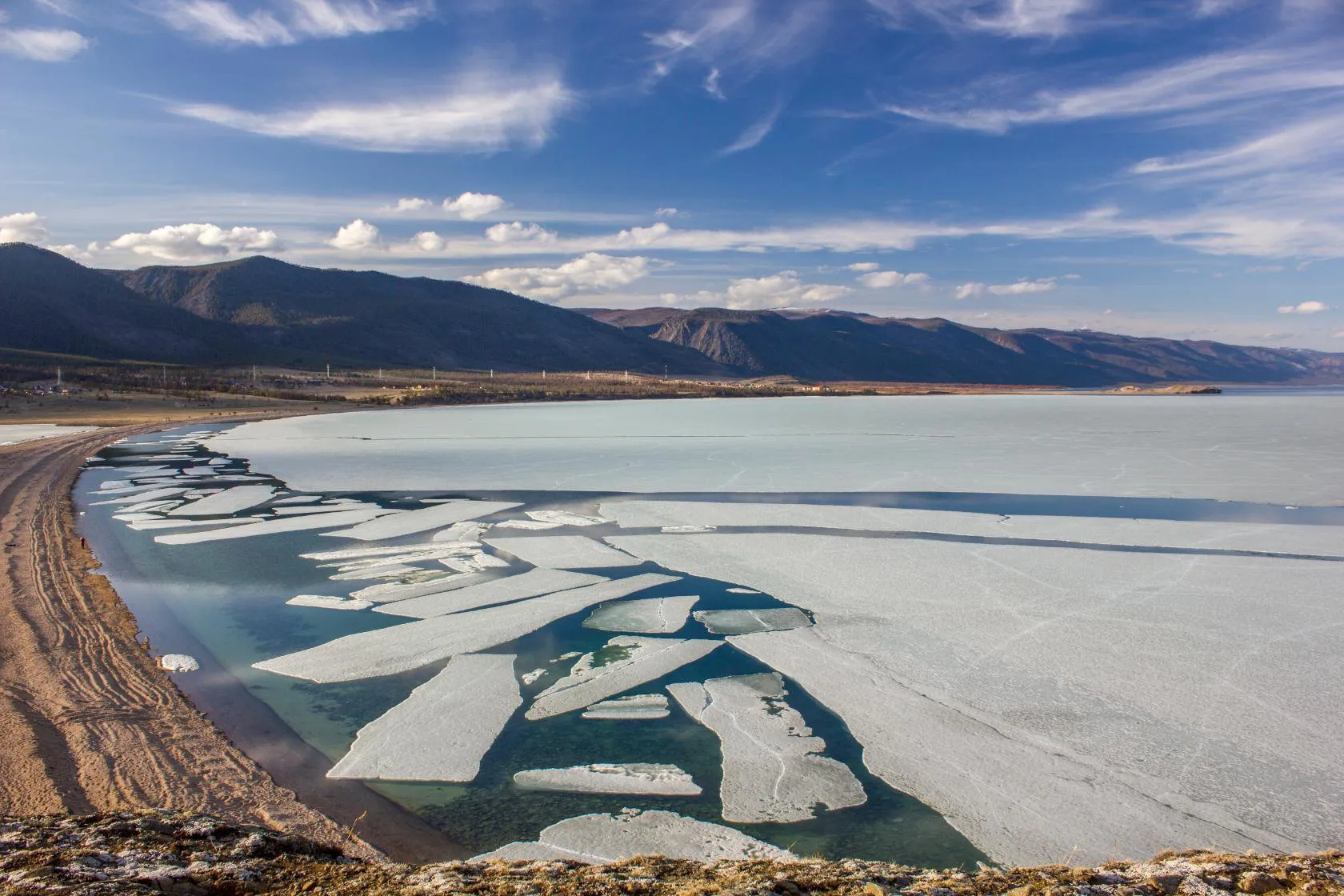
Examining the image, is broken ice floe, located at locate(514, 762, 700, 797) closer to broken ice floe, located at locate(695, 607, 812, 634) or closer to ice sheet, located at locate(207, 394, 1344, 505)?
broken ice floe, located at locate(695, 607, 812, 634)

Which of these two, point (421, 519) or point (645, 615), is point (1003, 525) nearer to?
point (645, 615)

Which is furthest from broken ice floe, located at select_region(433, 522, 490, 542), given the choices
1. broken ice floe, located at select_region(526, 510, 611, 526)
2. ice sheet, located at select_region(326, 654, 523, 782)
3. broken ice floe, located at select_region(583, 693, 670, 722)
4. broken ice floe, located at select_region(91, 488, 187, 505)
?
broken ice floe, located at select_region(91, 488, 187, 505)

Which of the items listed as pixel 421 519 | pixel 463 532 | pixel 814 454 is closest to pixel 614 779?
pixel 463 532

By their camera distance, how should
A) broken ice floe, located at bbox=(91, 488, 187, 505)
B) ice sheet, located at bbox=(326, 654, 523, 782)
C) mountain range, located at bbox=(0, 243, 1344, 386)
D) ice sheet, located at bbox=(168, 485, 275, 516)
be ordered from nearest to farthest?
ice sheet, located at bbox=(326, 654, 523, 782) → ice sheet, located at bbox=(168, 485, 275, 516) → broken ice floe, located at bbox=(91, 488, 187, 505) → mountain range, located at bbox=(0, 243, 1344, 386)

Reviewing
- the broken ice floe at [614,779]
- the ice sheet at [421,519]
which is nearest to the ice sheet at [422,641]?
the broken ice floe at [614,779]

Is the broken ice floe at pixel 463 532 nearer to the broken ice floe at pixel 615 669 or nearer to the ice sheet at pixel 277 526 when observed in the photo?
the ice sheet at pixel 277 526
